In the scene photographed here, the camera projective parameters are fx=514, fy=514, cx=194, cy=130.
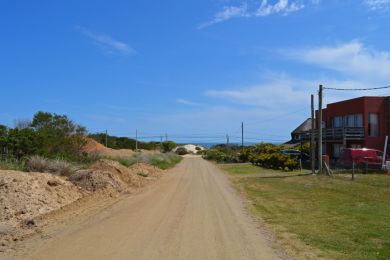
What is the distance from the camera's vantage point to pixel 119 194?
21.7m

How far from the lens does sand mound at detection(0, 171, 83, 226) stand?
14.0 metres

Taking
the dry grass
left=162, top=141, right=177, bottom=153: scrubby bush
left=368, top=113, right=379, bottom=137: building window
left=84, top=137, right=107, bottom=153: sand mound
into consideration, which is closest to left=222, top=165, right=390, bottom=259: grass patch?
the dry grass

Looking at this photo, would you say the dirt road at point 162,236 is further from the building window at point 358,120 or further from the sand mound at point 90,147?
the building window at point 358,120

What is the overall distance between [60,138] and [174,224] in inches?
805

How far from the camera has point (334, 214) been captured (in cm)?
1542

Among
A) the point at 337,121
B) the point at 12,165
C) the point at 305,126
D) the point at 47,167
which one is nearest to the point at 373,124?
the point at 337,121

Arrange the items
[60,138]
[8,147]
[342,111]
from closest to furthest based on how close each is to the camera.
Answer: [8,147] < [60,138] < [342,111]

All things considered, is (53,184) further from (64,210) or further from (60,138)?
(60,138)

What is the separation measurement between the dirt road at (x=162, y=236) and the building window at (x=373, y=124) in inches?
1249

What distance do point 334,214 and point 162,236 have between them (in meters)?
6.47

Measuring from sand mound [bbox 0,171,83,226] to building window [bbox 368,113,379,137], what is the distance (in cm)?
3316

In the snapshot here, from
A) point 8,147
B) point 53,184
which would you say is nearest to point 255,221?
point 53,184

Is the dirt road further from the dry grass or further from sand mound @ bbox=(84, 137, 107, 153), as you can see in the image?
sand mound @ bbox=(84, 137, 107, 153)

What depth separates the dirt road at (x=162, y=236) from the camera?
30.8 feet
